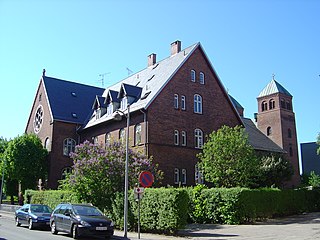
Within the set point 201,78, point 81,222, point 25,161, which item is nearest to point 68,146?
point 25,161

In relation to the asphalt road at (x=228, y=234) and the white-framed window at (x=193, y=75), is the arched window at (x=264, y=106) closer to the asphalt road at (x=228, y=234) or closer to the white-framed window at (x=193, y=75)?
the white-framed window at (x=193, y=75)

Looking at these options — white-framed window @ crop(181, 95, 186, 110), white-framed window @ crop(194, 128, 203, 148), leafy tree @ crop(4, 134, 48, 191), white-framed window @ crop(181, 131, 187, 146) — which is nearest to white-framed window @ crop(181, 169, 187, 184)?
white-framed window @ crop(181, 131, 187, 146)

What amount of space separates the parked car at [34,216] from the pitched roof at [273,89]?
51.6 m

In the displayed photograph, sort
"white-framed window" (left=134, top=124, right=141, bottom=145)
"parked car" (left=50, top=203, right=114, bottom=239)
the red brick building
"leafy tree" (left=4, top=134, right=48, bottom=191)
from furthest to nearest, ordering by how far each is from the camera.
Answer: "leafy tree" (left=4, top=134, right=48, bottom=191) → "white-framed window" (left=134, top=124, right=141, bottom=145) → the red brick building → "parked car" (left=50, top=203, right=114, bottom=239)

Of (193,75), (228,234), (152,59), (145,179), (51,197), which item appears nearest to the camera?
(145,179)

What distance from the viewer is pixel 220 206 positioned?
22828 mm

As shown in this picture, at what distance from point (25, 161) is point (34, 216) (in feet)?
59.7

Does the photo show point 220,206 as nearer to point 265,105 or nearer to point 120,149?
point 120,149

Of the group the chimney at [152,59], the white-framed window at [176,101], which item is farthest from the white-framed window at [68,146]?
the white-framed window at [176,101]

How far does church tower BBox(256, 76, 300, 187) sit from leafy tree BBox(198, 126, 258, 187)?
36533mm

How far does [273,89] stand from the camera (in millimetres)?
66562

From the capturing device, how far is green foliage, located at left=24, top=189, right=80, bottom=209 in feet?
87.4

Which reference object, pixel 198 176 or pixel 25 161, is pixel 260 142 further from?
pixel 25 161

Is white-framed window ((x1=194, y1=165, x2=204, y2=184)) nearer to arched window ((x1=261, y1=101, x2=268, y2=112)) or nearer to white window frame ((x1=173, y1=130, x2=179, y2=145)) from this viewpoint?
white window frame ((x1=173, y1=130, x2=179, y2=145))
